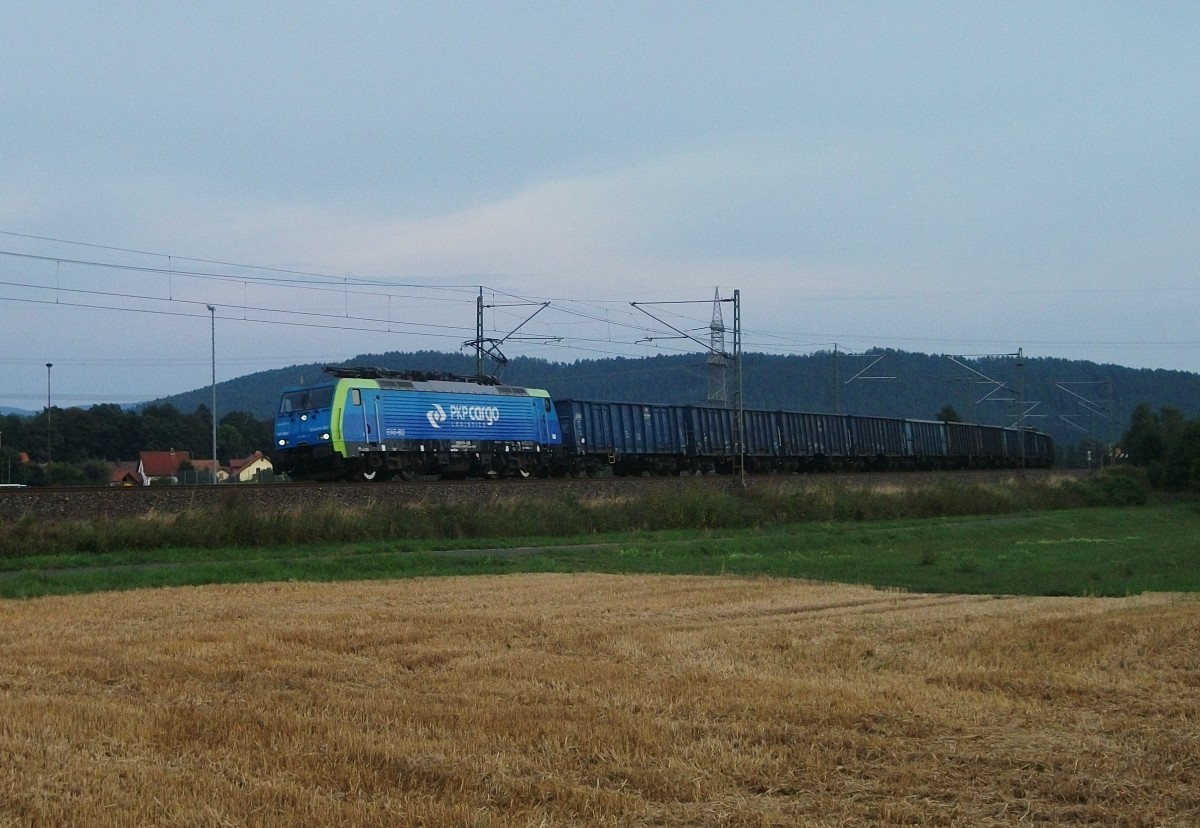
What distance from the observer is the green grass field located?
20.8 meters

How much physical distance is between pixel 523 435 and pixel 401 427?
22.2 feet

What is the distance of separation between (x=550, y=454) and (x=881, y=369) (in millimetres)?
110055

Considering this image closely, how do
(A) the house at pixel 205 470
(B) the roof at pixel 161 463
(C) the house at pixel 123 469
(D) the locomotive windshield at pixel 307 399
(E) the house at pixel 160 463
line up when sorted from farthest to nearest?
(C) the house at pixel 123 469
(B) the roof at pixel 161 463
(E) the house at pixel 160 463
(A) the house at pixel 205 470
(D) the locomotive windshield at pixel 307 399

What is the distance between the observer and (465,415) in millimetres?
43438

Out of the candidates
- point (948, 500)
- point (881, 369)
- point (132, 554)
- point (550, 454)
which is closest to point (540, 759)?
point (132, 554)

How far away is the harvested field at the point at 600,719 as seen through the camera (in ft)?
22.7

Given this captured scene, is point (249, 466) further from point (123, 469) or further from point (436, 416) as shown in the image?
point (436, 416)

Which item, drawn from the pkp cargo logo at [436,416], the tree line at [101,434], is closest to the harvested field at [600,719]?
the pkp cargo logo at [436,416]

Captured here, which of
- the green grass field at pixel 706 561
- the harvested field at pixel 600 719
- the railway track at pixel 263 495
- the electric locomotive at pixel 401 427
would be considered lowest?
the green grass field at pixel 706 561

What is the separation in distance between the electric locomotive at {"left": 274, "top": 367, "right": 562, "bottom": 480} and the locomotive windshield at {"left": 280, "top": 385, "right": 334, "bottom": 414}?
0.10ft

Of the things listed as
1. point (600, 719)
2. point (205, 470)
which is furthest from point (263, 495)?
point (205, 470)

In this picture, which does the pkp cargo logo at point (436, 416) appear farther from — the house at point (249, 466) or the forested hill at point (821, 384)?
the forested hill at point (821, 384)

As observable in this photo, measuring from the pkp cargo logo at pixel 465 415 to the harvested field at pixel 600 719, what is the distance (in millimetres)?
26425

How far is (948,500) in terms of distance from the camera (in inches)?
2012
